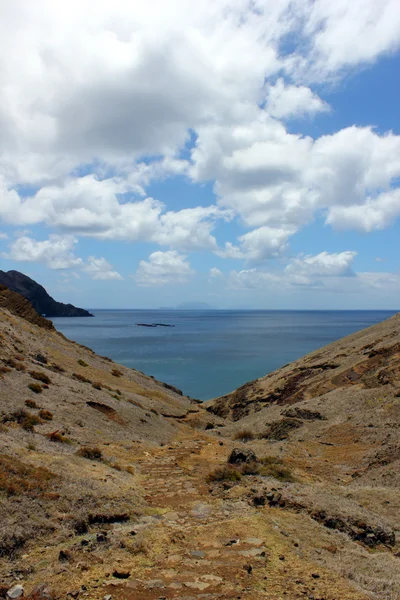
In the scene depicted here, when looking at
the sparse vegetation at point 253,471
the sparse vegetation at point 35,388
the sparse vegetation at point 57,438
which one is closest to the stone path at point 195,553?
the sparse vegetation at point 253,471

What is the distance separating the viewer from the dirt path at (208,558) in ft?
24.7

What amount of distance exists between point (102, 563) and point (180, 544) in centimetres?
→ 199

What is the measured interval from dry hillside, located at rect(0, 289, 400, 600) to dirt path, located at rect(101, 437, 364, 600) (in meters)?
0.04

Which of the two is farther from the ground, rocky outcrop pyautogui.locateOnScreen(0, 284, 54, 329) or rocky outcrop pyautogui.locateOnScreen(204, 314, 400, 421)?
rocky outcrop pyautogui.locateOnScreen(0, 284, 54, 329)

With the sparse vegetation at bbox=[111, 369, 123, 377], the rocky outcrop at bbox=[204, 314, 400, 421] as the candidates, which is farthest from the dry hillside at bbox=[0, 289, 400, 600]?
the sparse vegetation at bbox=[111, 369, 123, 377]

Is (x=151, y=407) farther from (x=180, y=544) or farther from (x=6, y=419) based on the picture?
(x=180, y=544)

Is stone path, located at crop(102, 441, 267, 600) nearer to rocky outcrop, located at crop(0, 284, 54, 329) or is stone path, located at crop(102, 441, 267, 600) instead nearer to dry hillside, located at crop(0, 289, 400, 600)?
dry hillside, located at crop(0, 289, 400, 600)

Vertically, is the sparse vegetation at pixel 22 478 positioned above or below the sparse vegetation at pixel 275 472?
above

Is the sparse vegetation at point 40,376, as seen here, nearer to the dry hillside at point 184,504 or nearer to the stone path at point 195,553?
the dry hillside at point 184,504

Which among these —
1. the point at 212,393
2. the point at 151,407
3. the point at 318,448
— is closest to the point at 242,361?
the point at 212,393

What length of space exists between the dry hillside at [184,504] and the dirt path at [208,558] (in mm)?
39

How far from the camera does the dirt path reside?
7.54 meters

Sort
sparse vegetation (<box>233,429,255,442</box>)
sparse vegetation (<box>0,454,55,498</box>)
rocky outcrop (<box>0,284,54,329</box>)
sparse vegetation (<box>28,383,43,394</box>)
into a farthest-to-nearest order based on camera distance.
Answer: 1. rocky outcrop (<box>0,284,54,329</box>)
2. sparse vegetation (<box>233,429,255,442</box>)
3. sparse vegetation (<box>28,383,43,394</box>)
4. sparse vegetation (<box>0,454,55,498</box>)

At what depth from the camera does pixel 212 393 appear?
244 feet
